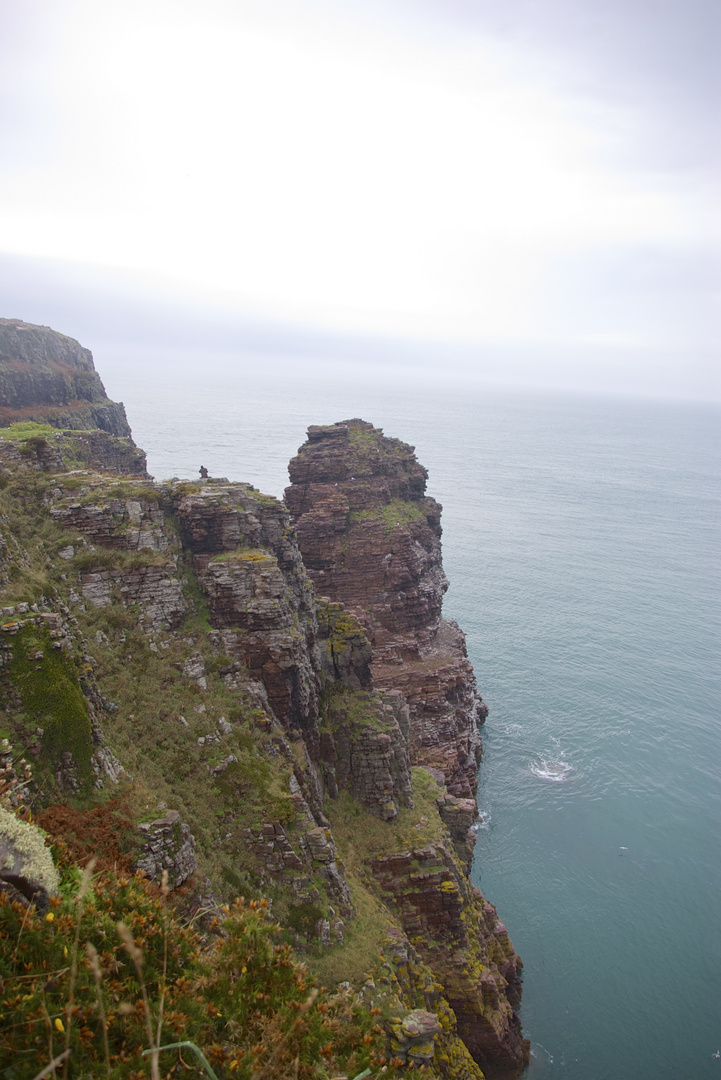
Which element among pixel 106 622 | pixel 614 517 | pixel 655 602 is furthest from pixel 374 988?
pixel 614 517

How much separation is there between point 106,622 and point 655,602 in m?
95.0

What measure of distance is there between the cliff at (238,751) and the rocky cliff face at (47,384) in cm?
2839

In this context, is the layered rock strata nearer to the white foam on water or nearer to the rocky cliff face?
the white foam on water

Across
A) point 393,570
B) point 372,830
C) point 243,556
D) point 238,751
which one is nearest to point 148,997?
point 238,751

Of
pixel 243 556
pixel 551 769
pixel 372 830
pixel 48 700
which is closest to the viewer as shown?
pixel 48 700

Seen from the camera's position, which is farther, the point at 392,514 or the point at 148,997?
the point at 392,514

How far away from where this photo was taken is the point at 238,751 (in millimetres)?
29094

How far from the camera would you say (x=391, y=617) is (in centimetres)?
6906

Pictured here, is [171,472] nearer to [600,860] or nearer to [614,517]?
[614,517]

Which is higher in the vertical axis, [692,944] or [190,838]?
[190,838]

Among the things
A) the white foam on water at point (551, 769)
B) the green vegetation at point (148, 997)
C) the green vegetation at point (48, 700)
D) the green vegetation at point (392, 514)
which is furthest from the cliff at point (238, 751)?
the green vegetation at point (392, 514)

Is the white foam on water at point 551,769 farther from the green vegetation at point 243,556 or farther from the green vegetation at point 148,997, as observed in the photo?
the green vegetation at point 148,997

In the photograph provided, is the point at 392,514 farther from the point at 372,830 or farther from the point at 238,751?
the point at 238,751

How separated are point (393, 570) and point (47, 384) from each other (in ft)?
157
